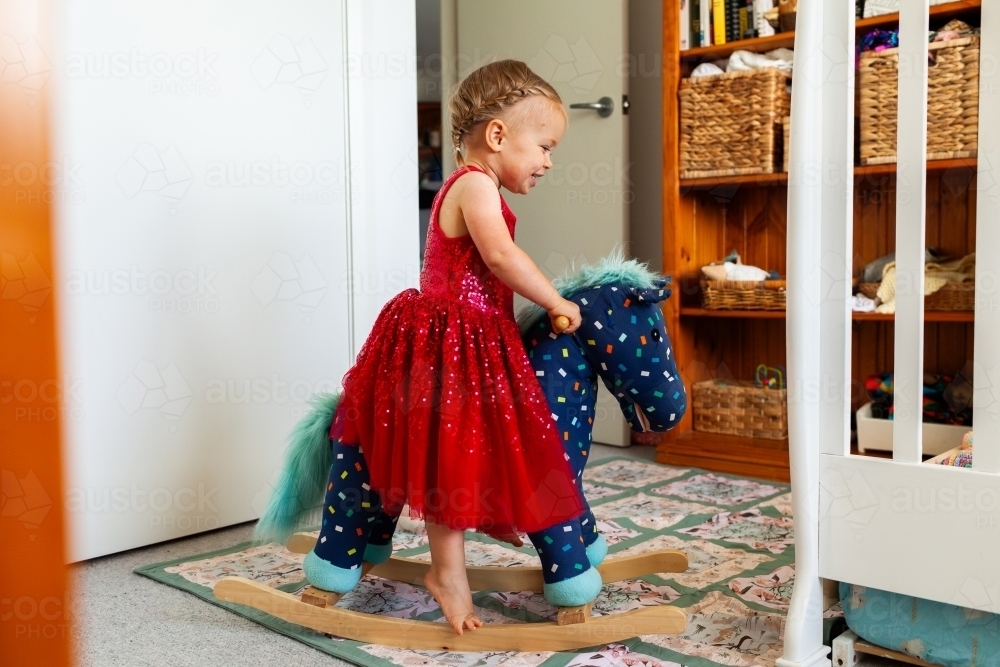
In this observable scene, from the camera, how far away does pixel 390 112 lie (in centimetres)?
188

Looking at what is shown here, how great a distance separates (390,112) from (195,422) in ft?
2.35

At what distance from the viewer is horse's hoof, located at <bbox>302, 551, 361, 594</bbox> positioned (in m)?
1.24

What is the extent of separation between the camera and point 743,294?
2.26 metres

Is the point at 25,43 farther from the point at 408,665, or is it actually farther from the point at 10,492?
the point at 408,665

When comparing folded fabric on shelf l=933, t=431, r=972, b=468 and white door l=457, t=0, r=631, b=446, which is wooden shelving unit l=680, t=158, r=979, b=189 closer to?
white door l=457, t=0, r=631, b=446

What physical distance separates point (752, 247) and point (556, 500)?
154 cm

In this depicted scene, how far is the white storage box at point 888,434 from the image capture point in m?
2.04

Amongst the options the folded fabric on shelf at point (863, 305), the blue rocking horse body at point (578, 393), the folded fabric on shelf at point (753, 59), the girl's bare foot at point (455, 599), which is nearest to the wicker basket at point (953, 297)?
the folded fabric on shelf at point (863, 305)

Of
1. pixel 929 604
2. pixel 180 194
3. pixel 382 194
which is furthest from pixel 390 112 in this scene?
pixel 929 604

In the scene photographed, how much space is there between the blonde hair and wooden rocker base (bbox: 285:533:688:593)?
0.62 m

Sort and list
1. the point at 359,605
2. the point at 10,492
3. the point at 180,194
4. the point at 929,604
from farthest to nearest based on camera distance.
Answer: the point at 180,194 → the point at 359,605 → the point at 929,604 → the point at 10,492

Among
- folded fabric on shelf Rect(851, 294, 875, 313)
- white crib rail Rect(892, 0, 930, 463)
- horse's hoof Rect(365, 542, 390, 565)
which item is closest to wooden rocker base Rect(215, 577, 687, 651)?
horse's hoof Rect(365, 542, 390, 565)

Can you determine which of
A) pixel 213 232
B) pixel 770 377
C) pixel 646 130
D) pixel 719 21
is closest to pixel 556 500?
pixel 213 232

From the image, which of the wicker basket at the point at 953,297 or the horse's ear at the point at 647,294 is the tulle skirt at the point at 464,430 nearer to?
the horse's ear at the point at 647,294
